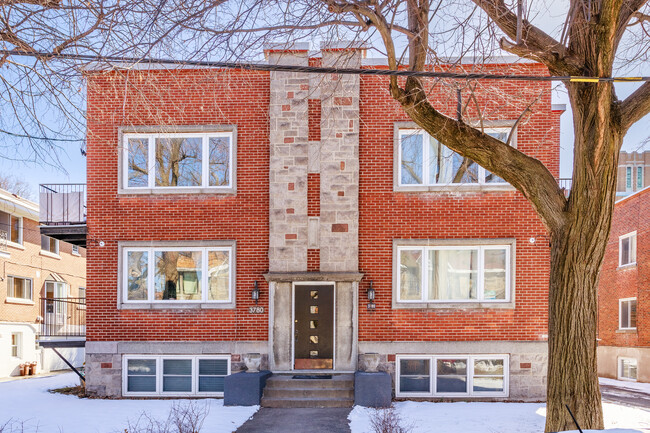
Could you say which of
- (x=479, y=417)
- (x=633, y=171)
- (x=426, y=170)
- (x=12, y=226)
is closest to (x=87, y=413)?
(x=479, y=417)

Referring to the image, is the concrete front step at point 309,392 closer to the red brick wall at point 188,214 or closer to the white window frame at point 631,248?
the red brick wall at point 188,214

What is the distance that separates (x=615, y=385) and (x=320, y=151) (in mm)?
12923

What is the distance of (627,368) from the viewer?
2083cm

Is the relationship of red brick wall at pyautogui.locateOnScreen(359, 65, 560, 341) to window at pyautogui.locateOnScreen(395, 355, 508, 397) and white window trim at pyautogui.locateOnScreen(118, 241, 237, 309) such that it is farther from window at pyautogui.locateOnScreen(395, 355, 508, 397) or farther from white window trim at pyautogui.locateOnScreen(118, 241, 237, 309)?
white window trim at pyautogui.locateOnScreen(118, 241, 237, 309)

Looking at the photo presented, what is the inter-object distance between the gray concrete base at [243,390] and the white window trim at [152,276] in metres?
1.91

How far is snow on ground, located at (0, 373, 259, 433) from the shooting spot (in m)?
9.09

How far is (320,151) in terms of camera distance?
1248 centimetres

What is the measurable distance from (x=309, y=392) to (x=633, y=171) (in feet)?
134

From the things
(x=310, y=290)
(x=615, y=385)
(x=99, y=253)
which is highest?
(x=99, y=253)

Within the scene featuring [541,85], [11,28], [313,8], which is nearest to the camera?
[11,28]

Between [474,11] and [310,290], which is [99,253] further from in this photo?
[474,11]

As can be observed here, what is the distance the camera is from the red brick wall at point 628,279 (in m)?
19.3

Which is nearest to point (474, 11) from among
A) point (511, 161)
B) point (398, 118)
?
point (511, 161)

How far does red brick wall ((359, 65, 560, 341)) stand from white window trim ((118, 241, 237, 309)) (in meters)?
2.97
